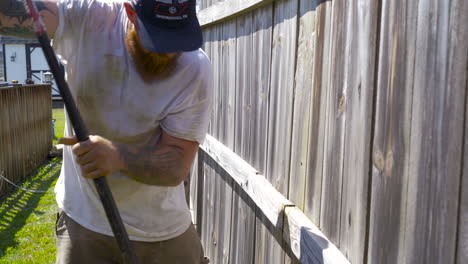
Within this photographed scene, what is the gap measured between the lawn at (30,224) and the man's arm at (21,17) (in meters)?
3.93

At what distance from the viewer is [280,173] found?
269 cm

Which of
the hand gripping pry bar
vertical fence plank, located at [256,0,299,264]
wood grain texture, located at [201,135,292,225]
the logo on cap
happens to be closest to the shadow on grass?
wood grain texture, located at [201,135,292,225]

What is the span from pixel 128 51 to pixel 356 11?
1.02m

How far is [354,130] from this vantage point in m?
1.80

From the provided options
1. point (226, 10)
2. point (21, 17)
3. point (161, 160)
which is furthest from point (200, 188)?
point (21, 17)

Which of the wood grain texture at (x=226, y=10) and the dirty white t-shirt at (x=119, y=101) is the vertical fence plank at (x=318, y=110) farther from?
the wood grain texture at (x=226, y=10)

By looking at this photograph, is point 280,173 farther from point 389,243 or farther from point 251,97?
point 389,243

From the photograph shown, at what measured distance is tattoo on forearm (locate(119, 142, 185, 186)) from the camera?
211cm

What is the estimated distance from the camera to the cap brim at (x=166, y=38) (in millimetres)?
2068

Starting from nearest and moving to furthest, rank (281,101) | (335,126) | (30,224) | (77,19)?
(335,126) < (77,19) < (281,101) < (30,224)

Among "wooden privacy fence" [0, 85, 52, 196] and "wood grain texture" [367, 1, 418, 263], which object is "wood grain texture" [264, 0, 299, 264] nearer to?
"wood grain texture" [367, 1, 418, 263]

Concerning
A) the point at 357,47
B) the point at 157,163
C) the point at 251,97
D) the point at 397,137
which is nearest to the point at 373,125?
the point at 397,137

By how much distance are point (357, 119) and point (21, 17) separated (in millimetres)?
1343

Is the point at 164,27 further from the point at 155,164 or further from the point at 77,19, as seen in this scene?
the point at 155,164
